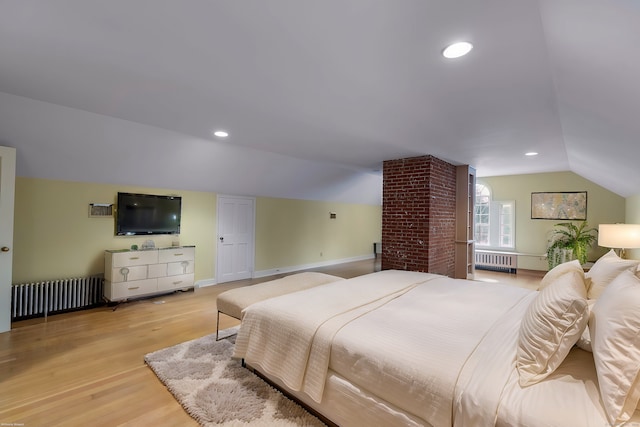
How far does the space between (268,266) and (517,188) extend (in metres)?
6.06

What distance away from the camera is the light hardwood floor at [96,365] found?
6.45 feet

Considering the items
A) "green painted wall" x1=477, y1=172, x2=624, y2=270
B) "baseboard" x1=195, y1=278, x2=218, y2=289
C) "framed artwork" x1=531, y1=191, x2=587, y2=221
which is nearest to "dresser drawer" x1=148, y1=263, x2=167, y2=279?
"baseboard" x1=195, y1=278, x2=218, y2=289

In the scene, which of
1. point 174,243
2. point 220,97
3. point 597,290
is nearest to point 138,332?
point 174,243

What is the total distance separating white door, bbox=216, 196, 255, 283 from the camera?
5.71 meters

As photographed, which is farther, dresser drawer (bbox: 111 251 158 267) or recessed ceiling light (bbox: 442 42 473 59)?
dresser drawer (bbox: 111 251 158 267)

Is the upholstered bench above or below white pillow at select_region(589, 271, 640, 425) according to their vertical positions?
below

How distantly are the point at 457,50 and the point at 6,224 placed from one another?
4563mm

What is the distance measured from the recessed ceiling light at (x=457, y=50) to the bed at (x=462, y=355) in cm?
143

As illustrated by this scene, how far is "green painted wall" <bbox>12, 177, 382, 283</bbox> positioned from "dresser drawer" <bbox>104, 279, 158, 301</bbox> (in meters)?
0.51

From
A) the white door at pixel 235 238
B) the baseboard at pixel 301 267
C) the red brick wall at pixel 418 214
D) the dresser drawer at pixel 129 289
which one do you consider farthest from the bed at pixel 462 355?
the baseboard at pixel 301 267

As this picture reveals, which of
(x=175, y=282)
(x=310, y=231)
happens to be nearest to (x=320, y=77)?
(x=175, y=282)

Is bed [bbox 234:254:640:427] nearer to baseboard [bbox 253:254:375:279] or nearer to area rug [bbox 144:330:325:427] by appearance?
area rug [bbox 144:330:325:427]

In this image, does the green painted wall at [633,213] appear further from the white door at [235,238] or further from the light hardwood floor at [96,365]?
the white door at [235,238]

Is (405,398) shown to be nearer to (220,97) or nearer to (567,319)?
(567,319)
